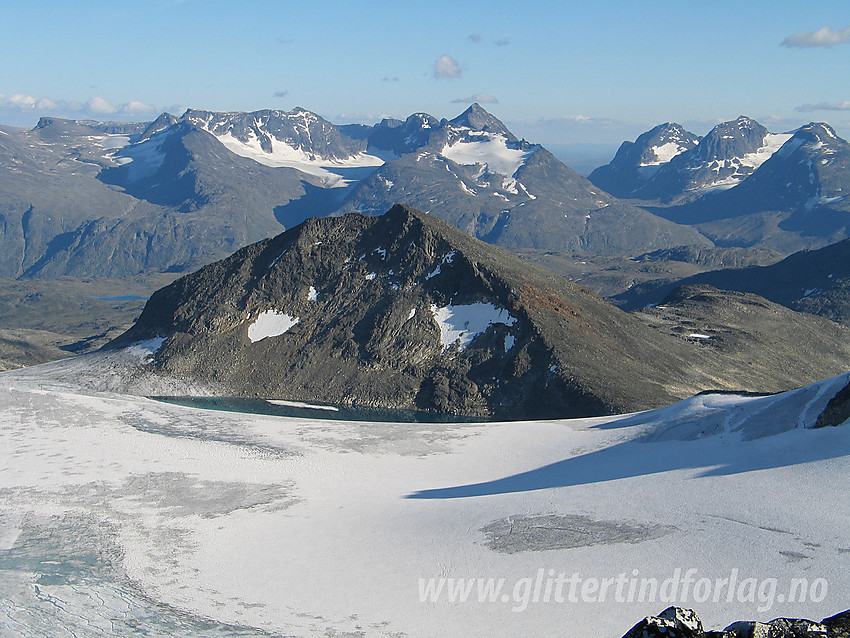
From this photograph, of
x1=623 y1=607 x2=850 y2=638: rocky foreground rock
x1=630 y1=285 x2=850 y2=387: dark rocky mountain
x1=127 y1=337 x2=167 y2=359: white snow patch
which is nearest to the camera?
x1=623 y1=607 x2=850 y2=638: rocky foreground rock

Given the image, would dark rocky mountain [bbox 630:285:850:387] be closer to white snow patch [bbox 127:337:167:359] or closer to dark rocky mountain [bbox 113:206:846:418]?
dark rocky mountain [bbox 113:206:846:418]

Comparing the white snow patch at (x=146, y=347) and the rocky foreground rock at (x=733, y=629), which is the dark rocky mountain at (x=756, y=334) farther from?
the rocky foreground rock at (x=733, y=629)

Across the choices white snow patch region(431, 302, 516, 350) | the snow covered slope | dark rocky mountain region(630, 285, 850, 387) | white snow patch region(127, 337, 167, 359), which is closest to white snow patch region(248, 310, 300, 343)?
white snow patch region(127, 337, 167, 359)

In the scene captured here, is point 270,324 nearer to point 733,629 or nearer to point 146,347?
point 146,347

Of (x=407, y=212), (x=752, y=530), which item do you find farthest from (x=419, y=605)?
(x=407, y=212)

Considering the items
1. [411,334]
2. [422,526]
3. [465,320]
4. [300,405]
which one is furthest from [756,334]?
[422,526]

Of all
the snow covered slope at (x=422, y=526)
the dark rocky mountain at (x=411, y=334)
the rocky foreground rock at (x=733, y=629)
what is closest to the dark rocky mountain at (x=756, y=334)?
the dark rocky mountain at (x=411, y=334)
